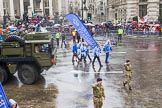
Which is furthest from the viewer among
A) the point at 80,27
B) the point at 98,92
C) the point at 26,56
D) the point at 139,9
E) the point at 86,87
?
the point at 139,9

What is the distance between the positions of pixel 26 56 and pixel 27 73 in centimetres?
86

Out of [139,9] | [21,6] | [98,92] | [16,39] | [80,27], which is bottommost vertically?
[98,92]

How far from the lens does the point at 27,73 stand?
1792 cm

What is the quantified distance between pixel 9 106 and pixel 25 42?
28.3ft

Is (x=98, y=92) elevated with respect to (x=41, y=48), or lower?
lower

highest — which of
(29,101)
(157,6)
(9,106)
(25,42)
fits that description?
(157,6)

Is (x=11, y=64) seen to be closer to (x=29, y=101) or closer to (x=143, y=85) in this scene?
(x=29, y=101)

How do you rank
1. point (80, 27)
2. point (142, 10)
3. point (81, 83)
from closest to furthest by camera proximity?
point (81, 83) < point (80, 27) < point (142, 10)

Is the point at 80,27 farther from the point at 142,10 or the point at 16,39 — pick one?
the point at 142,10

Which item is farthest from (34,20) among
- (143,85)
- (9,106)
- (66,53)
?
(9,106)

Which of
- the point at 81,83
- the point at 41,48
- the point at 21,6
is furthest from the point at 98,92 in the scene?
the point at 21,6

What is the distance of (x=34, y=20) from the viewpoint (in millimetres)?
51156

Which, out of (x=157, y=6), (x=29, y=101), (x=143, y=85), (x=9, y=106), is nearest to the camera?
(x=9, y=106)

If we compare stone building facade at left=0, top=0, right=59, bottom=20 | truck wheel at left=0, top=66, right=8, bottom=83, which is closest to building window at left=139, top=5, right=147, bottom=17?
truck wheel at left=0, top=66, right=8, bottom=83
